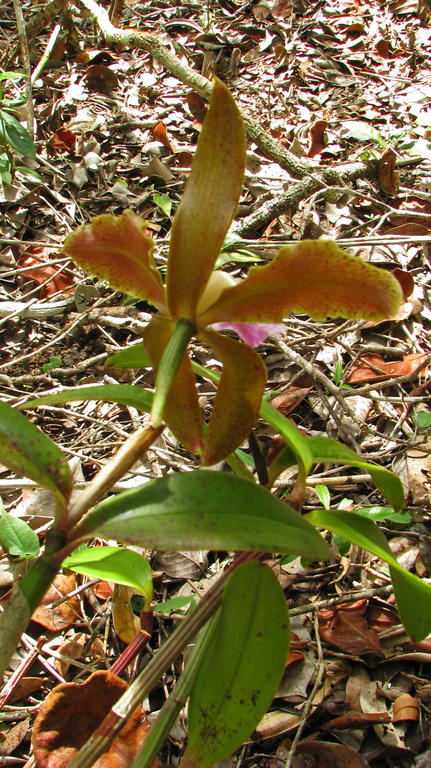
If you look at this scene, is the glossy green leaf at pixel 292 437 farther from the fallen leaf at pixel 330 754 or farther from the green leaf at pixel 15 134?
the green leaf at pixel 15 134

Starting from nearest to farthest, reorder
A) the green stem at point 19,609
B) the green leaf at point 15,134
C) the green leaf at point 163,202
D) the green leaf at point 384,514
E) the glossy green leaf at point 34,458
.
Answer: the green stem at point 19,609, the glossy green leaf at point 34,458, the green leaf at point 384,514, the green leaf at point 15,134, the green leaf at point 163,202

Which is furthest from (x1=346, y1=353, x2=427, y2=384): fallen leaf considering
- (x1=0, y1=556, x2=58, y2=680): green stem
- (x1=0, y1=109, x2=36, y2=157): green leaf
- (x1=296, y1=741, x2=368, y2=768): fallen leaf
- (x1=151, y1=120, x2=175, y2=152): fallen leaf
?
(x1=151, y1=120, x2=175, y2=152): fallen leaf

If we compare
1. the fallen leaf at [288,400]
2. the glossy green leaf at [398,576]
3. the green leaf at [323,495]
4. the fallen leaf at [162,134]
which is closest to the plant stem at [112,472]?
the glossy green leaf at [398,576]

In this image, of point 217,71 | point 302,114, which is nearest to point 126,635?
point 302,114

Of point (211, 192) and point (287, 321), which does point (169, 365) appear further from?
point (287, 321)

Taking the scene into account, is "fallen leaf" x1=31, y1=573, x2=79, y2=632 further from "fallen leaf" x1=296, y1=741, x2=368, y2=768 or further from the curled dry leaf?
"fallen leaf" x1=296, y1=741, x2=368, y2=768
